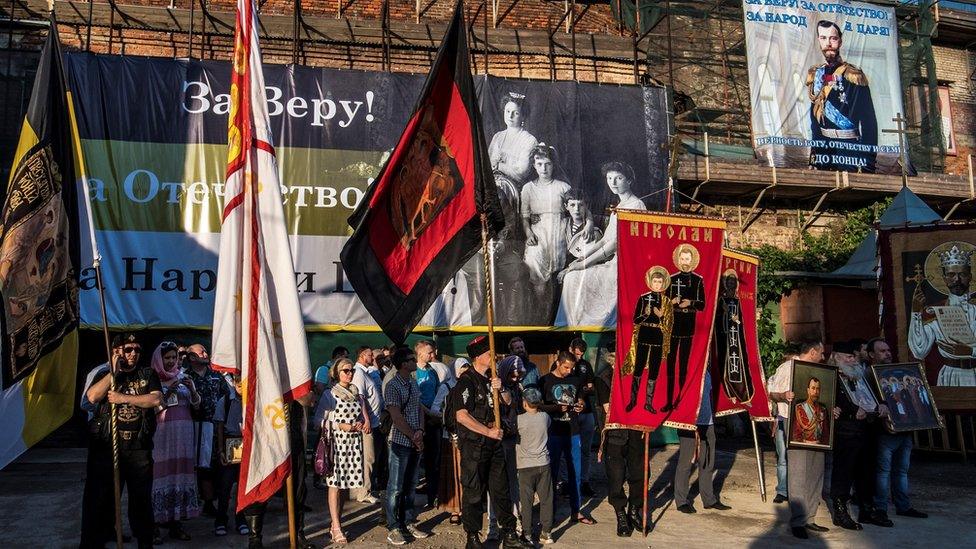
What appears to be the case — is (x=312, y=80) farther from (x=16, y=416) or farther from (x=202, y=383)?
(x=16, y=416)

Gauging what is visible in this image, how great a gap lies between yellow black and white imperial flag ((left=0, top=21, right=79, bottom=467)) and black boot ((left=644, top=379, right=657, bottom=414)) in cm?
502

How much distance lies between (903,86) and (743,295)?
12263 millimetres

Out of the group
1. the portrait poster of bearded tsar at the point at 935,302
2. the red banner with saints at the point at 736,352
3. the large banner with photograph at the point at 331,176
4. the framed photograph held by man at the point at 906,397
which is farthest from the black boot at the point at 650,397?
the large banner with photograph at the point at 331,176

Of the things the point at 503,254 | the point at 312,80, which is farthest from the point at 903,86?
the point at 312,80

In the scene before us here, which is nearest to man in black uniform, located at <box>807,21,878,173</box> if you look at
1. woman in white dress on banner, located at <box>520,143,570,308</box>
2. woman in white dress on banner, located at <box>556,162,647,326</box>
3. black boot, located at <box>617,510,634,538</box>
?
woman in white dress on banner, located at <box>556,162,647,326</box>

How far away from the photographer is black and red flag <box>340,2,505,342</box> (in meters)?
6.64

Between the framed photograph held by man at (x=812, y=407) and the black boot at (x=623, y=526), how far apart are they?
1668 millimetres

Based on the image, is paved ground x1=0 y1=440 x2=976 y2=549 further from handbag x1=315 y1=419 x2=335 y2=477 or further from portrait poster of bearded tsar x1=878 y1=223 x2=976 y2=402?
portrait poster of bearded tsar x1=878 y1=223 x2=976 y2=402

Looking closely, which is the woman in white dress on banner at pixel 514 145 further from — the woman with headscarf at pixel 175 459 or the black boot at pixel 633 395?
the woman with headscarf at pixel 175 459

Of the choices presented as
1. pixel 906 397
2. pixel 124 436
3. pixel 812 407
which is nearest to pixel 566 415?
pixel 812 407

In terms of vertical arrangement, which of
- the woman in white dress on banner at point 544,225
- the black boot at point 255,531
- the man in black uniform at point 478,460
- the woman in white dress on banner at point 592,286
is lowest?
the black boot at point 255,531

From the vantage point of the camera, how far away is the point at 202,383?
25.6 ft

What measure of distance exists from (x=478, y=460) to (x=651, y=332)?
2398mm

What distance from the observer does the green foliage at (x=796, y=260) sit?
1689 cm
